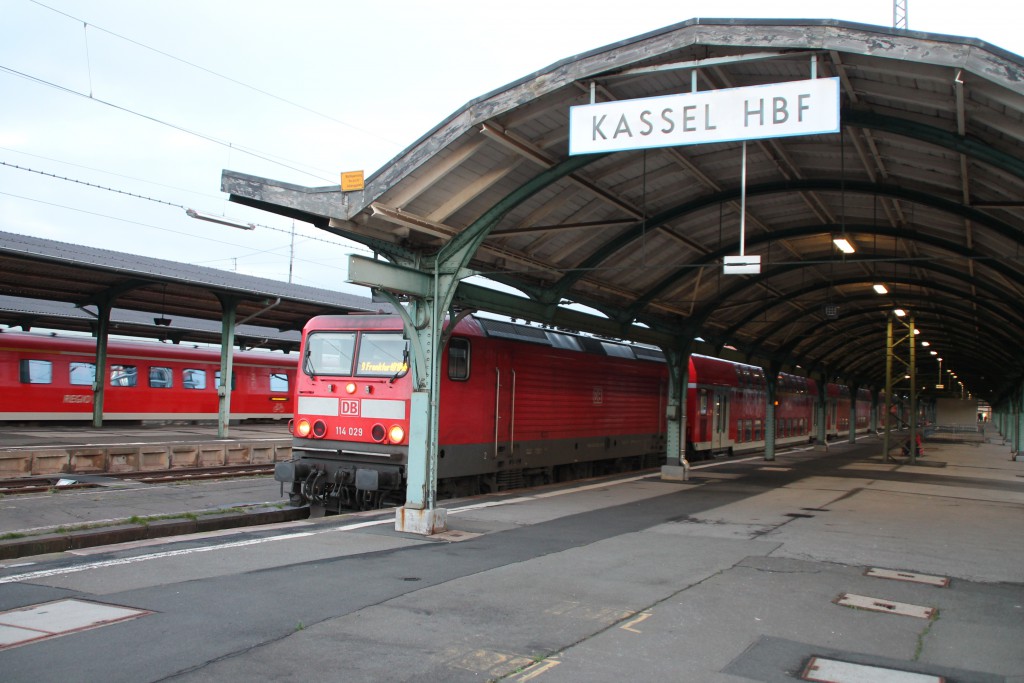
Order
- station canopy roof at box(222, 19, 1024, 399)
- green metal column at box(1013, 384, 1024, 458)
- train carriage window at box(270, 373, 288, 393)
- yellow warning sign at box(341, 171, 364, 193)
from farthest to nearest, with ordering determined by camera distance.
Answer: train carriage window at box(270, 373, 288, 393) → green metal column at box(1013, 384, 1024, 458) → yellow warning sign at box(341, 171, 364, 193) → station canopy roof at box(222, 19, 1024, 399)

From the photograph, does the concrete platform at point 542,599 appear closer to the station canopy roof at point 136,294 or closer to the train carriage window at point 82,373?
the station canopy roof at point 136,294

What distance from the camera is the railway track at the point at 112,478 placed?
13617mm

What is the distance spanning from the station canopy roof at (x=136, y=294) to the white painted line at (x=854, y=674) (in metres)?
15.7

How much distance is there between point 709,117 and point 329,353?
7.08m

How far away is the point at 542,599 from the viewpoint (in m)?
6.80

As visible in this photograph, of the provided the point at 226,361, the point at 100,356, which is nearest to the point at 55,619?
the point at 226,361

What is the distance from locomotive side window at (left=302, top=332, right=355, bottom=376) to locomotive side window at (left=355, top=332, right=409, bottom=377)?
214mm

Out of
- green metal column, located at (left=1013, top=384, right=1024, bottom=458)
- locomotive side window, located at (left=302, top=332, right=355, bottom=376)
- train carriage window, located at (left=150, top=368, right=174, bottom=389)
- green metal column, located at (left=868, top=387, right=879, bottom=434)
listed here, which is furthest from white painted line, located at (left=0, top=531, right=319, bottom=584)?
green metal column, located at (left=868, top=387, right=879, bottom=434)

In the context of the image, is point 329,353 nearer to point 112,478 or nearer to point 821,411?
point 112,478

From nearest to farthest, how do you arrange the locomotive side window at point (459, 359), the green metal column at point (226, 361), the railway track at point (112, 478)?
1. the locomotive side window at point (459, 359)
2. the railway track at point (112, 478)
3. the green metal column at point (226, 361)

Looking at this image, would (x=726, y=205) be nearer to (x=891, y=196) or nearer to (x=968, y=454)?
(x=891, y=196)

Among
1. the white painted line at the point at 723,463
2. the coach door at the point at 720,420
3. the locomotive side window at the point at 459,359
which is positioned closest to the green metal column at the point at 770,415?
the white painted line at the point at 723,463

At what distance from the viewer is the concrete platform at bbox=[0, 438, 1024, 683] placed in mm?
5137

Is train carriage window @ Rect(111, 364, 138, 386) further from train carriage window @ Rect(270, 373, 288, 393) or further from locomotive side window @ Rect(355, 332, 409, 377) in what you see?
locomotive side window @ Rect(355, 332, 409, 377)
